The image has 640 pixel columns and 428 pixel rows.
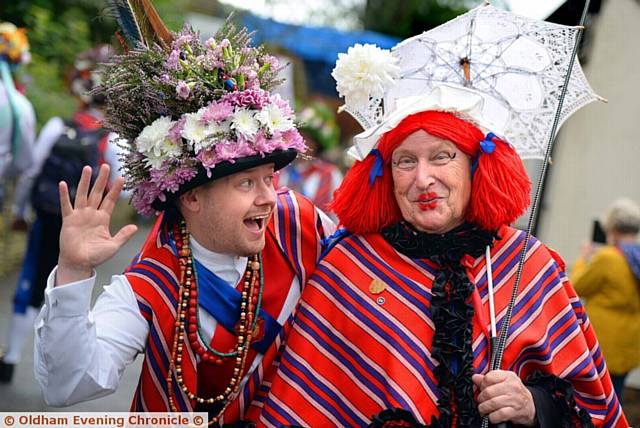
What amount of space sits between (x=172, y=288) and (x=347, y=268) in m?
0.64

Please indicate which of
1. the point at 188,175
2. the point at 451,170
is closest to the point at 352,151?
the point at 451,170

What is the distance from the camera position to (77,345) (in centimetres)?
249

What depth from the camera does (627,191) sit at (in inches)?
312

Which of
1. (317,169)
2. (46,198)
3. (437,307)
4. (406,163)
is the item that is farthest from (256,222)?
(317,169)

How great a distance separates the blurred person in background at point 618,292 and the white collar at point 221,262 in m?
3.64

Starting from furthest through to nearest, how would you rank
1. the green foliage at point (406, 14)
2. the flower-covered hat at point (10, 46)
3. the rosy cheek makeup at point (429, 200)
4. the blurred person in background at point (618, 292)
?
the green foliage at point (406, 14)
the flower-covered hat at point (10, 46)
the blurred person in background at point (618, 292)
the rosy cheek makeup at point (429, 200)

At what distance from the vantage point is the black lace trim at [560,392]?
2.91 m

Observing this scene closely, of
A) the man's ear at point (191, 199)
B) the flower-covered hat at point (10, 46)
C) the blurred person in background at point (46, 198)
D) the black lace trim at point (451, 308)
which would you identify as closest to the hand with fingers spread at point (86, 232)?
the man's ear at point (191, 199)

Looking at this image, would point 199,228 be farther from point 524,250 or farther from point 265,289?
point 524,250

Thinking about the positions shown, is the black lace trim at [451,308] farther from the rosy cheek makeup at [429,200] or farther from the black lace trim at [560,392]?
the black lace trim at [560,392]

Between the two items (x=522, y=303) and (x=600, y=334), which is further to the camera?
(x=600, y=334)

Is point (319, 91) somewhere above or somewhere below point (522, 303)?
below

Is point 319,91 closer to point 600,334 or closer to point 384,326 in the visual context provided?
point 600,334

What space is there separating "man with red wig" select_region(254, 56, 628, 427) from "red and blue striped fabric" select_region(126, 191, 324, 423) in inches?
3.8
